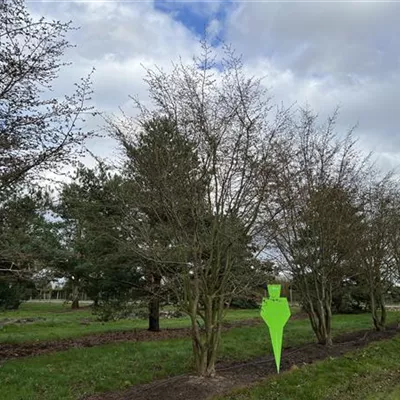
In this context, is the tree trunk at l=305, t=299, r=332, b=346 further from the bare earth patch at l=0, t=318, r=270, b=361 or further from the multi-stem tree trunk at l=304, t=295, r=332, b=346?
the bare earth patch at l=0, t=318, r=270, b=361

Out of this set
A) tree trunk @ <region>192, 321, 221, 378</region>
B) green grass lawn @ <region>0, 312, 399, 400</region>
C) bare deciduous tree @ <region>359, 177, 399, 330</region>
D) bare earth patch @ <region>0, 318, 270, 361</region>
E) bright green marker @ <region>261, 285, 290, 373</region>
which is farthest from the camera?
bare deciduous tree @ <region>359, 177, 399, 330</region>

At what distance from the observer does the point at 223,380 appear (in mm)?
6355

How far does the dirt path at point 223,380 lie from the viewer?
18.6ft

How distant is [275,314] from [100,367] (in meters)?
2.99

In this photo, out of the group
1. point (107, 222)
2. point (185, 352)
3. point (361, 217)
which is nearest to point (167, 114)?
point (107, 222)

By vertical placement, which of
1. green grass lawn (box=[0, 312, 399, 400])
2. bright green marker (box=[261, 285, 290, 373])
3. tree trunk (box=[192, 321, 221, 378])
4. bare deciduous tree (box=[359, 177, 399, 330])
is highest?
bare deciduous tree (box=[359, 177, 399, 330])

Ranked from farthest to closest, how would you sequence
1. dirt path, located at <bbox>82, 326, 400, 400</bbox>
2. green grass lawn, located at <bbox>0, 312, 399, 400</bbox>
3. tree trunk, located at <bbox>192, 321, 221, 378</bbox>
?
tree trunk, located at <bbox>192, 321, 221, 378</bbox>, green grass lawn, located at <bbox>0, 312, 399, 400</bbox>, dirt path, located at <bbox>82, 326, 400, 400</bbox>

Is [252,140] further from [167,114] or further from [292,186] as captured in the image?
[292,186]

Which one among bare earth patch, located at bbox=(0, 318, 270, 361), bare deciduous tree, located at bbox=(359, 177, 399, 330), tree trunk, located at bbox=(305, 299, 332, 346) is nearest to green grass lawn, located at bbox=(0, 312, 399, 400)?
bare earth patch, located at bbox=(0, 318, 270, 361)

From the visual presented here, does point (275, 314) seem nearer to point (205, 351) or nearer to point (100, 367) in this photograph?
point (205, 351)

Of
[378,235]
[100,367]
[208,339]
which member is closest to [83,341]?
[100,367]

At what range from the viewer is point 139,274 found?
12953mm

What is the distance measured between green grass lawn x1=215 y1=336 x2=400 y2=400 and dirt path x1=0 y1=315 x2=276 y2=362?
5232 mm

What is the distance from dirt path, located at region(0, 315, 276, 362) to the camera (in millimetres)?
9495
